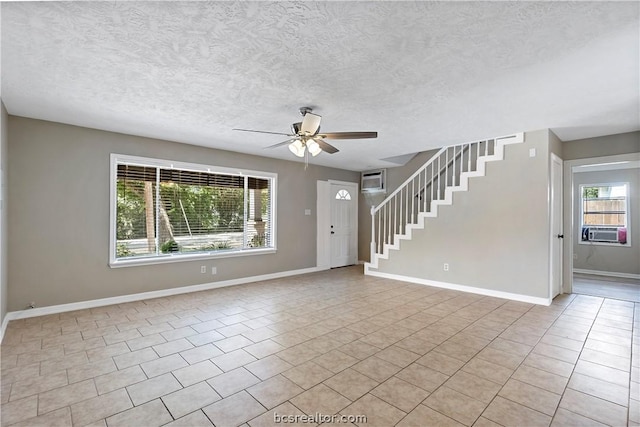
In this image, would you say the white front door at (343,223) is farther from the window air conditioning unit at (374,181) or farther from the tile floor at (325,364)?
the tile floor at (325,364)

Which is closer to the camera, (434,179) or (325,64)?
(325,64)

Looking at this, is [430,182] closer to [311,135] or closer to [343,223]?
[343,223]

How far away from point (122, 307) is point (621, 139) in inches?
296

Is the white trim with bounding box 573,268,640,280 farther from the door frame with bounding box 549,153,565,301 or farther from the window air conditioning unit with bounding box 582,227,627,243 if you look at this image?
the door frame with bounding box 549,153,565,301

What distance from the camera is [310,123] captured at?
320 centimetres

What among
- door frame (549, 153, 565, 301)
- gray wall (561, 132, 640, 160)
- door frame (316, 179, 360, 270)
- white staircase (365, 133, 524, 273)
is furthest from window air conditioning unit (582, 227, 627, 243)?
door frame (316, 179, 360, 270)

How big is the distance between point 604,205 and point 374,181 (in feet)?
16.5

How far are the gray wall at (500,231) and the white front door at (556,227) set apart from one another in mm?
251

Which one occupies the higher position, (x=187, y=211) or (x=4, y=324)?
(x=187, y=211)

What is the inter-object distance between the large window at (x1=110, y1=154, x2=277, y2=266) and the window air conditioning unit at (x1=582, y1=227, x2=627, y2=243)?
706cm

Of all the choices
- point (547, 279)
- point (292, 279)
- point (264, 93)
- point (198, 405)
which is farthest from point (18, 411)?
point (547, 279)

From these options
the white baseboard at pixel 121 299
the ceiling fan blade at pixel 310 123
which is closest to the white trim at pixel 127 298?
the white baseboard at pixel 121 299

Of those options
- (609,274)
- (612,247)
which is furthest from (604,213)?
(609,274)

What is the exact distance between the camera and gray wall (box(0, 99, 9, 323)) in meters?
3.27
